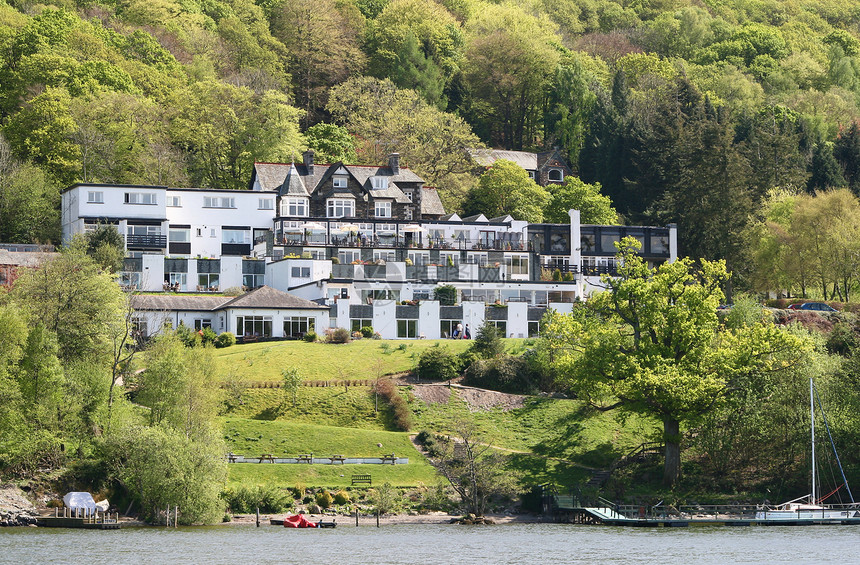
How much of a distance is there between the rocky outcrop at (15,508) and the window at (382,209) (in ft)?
191

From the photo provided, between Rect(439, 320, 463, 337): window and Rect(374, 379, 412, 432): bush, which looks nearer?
Rect(374, 379, 412, 432): bush

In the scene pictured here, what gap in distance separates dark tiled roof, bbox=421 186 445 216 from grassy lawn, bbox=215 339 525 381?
31.5m

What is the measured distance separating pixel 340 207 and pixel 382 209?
4.11m

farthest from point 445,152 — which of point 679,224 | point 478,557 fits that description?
point 478,557

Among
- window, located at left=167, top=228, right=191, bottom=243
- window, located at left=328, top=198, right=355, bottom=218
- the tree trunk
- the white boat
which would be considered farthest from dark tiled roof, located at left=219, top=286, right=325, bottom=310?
the white boat

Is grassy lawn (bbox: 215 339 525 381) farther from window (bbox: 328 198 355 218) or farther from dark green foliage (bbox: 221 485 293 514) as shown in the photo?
window (bbox: 328 198 355 218)

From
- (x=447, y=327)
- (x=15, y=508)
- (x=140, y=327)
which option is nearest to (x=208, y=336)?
(x=140, y=327)

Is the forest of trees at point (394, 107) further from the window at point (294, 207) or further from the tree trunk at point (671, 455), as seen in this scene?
the tree trunk at point (671, 455)

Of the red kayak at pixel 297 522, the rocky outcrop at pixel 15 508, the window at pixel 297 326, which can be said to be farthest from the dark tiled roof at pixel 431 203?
the rocky outcrop at pixel 15 508

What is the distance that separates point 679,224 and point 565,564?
237 ft

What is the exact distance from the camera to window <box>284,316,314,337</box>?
9269 cm

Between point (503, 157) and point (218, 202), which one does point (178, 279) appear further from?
point (503, 157)

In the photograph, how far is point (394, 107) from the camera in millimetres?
132500

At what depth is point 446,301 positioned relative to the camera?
331 ft
